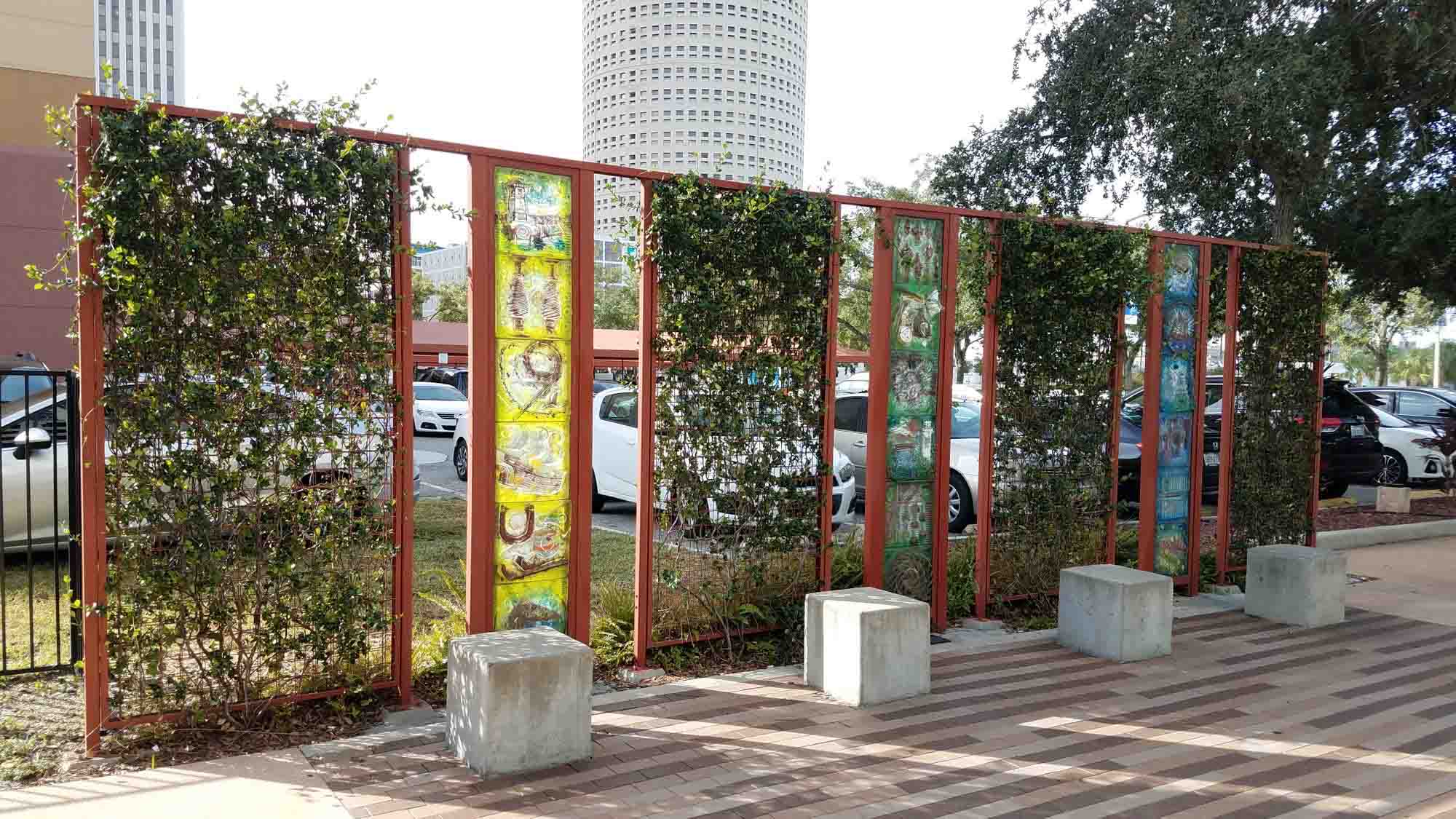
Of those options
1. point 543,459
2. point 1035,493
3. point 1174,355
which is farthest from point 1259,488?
point 543,459

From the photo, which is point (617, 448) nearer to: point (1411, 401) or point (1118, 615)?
point (1118, 615)

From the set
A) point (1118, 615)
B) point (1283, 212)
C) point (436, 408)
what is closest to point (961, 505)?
point (1118, 615)

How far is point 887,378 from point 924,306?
0.58 meters

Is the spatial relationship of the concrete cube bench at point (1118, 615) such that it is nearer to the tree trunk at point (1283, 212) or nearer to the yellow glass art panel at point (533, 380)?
the yellow glass art panel at point (533, 380)

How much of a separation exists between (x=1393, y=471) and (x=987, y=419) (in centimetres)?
1065

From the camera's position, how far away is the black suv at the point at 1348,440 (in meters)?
12.1

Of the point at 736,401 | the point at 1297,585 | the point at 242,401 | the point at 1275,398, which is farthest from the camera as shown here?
the point at 1275,398

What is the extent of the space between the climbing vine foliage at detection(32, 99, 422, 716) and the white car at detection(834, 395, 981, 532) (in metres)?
5.54

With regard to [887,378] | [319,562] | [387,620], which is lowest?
[387,620]

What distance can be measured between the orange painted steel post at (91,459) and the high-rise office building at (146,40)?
132m

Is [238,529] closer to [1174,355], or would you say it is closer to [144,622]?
[144,622]

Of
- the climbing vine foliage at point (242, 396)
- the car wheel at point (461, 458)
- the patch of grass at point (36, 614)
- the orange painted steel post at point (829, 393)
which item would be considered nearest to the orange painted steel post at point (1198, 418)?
the orange painted steel post at point (829, 393)

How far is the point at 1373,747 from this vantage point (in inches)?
179

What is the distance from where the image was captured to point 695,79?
130875 mm
